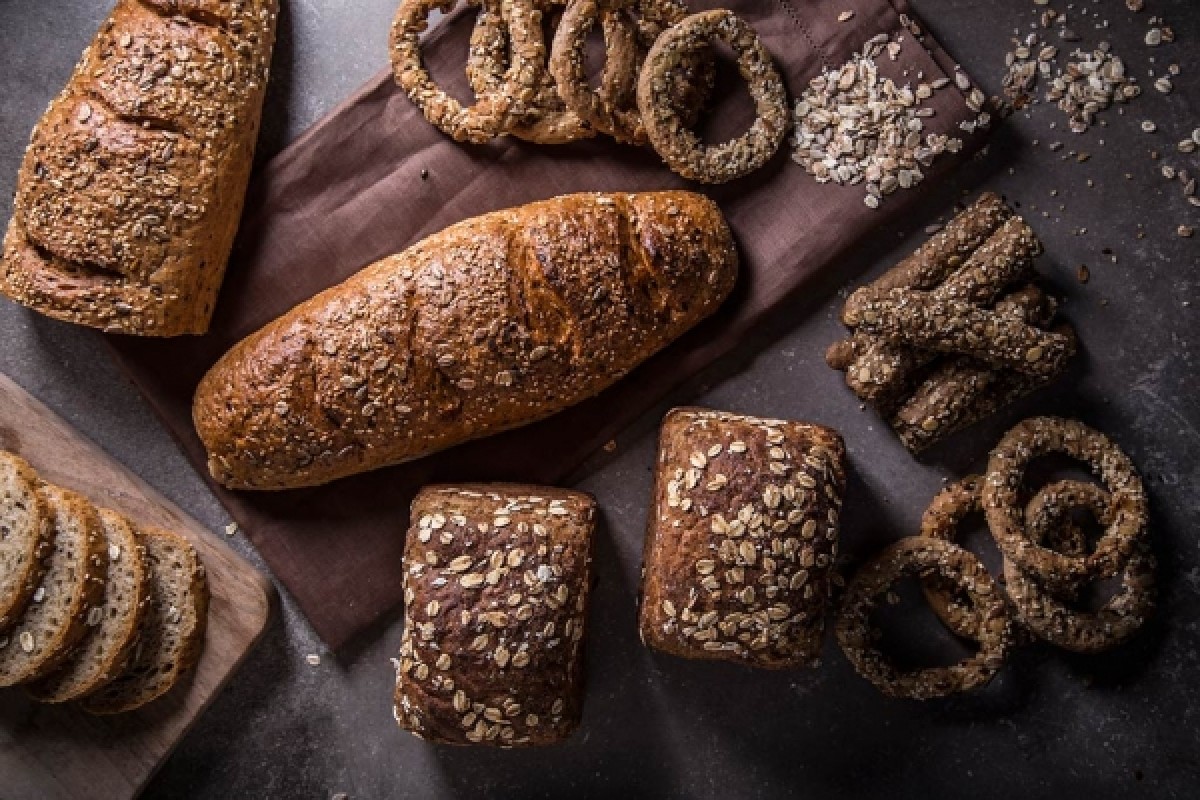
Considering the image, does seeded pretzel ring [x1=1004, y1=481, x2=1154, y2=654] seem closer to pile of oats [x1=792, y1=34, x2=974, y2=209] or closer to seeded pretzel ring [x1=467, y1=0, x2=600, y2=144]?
pile of oats [x1=792, y1=34, x2=974, y2=209]

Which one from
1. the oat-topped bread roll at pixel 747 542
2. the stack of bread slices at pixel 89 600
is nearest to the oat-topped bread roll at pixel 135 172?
the stack of bread slices at pixel 89 600

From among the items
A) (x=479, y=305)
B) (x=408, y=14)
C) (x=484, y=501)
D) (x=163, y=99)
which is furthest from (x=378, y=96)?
(x=484, y=501)

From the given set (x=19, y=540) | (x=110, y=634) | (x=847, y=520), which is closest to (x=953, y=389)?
(x=847, y=520)

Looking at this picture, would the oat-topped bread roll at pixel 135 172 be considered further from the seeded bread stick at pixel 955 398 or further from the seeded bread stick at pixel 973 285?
the seeded bread stick at pixel 955 398

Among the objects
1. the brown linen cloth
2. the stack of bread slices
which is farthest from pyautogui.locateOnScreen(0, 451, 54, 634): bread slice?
the brown linen cloth

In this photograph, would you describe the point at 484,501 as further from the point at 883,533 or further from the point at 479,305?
the point at 883,533
